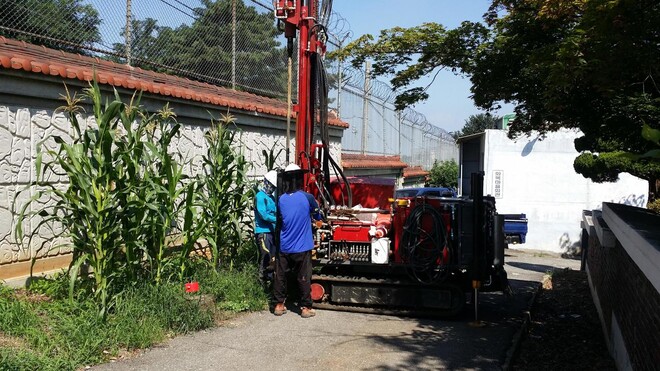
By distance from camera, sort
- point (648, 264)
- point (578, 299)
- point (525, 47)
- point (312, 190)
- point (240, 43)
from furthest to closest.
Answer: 1. point (240, 43)
2. point (578, 299)
3. point (312, 190)
4. point (525, 47)
5. point (648, 264)

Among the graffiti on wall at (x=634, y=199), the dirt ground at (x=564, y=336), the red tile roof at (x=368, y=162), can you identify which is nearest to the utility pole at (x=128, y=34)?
the dirt ground at (x=564, y=336)

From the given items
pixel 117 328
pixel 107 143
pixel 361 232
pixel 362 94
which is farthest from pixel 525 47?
pixel 362 94

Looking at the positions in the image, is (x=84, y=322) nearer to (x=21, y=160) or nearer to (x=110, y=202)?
(x=110, y=202)

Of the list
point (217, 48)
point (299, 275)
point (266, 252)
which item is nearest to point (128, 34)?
point (217, 48)

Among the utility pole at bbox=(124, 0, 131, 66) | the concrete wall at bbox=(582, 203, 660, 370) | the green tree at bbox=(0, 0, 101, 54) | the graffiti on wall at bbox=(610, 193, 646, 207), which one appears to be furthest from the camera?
the graffiti on wall at bbox=(610, 193, 646, 207)

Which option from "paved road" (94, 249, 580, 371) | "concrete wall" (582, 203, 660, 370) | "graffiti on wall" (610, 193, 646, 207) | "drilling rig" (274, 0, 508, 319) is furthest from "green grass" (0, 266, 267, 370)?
"graffiti on wall" (610, 193, 646, 207)

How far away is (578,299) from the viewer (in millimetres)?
11086

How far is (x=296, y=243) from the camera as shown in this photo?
795 cm

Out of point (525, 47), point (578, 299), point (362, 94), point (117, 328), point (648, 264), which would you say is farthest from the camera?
point (362, 94)

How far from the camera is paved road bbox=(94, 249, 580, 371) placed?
19.9 feet

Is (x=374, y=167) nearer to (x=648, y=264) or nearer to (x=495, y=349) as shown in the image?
(x=495, y=349)

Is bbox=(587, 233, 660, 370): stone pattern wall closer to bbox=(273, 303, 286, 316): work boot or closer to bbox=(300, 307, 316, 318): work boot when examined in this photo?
bbox=(300, 307, 316, 318): work boot

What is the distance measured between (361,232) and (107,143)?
3.63 metres

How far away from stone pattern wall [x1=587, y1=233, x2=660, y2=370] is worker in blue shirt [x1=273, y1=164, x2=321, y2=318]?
3.64m
